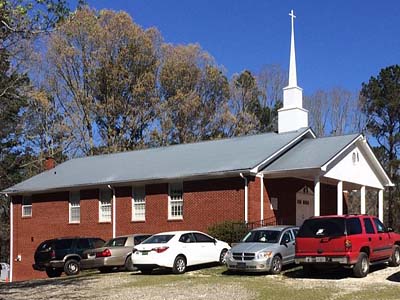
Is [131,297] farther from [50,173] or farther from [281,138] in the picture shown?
[50,173]

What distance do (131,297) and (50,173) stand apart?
2662cm

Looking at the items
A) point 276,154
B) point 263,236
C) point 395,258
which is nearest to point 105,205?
point 276,154

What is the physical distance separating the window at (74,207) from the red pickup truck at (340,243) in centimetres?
2012

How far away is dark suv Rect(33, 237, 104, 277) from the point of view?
86.3ft

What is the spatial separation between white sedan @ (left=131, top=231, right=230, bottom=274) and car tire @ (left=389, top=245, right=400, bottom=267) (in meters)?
6.35

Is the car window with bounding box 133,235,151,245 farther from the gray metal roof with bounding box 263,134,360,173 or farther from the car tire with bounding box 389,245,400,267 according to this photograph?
the car tire with bounding box 389,245,400,267

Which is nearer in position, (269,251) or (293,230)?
(269,251)

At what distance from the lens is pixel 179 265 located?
21.5 m

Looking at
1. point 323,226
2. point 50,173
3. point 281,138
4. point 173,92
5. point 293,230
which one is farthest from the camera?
point 173,92

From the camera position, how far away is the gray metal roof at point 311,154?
27250 mm

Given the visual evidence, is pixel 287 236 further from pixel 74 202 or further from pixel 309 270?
pixel 74 202

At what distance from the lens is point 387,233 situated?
65.7 feet

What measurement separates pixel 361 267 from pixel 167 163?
56.3 ft

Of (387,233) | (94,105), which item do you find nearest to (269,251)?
(387,233)
